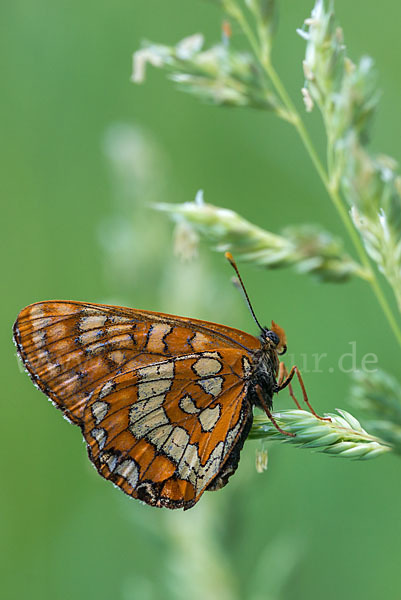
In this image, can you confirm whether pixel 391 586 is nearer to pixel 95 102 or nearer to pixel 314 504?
pixel 314 504

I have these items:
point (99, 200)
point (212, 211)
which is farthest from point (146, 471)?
point (99, 200)

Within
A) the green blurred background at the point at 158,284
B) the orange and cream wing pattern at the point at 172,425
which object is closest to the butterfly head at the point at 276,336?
the orange and cream wing pattern at the point at 172,425

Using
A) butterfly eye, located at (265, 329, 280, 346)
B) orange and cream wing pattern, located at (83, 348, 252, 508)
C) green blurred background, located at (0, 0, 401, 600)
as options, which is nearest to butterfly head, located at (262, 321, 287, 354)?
butterfly eye, located at (265, 329, 280, 346)

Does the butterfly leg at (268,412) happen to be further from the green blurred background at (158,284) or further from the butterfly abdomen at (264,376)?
the green blurred background at (158,284)

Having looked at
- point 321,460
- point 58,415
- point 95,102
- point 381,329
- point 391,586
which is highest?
point 95,102

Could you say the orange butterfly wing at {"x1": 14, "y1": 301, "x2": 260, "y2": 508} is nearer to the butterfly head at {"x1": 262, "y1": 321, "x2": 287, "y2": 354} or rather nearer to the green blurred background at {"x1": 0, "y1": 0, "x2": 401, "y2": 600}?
the butterfly head at {"x1": 262, "y1": 321, "x2": 287, "y2": 354}

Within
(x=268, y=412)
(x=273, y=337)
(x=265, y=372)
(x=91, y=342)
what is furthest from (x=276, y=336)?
(x=91, y=342)
